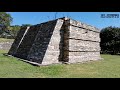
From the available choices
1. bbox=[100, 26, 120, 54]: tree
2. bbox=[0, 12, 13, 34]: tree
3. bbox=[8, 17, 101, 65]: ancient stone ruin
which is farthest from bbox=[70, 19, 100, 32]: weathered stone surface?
bbox=[0, 12, 13, 34]: tree

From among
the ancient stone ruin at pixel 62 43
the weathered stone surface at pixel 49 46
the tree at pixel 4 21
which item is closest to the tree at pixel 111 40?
the ancient stone ruin at pixel 62 43

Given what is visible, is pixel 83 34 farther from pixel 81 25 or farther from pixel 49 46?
pixel 49 46

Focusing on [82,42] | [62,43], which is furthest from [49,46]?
[82,42]

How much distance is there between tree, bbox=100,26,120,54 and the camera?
32.5 meters

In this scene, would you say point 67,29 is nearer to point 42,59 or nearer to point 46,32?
point 46,32

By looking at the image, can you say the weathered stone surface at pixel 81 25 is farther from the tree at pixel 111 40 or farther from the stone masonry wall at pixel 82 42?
the tree at pixel 111 40

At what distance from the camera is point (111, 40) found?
33469 mm

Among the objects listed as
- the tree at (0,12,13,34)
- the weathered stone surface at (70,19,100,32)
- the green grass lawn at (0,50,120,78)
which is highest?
the tree at (0,12,13,34)

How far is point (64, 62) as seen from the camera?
1251cm

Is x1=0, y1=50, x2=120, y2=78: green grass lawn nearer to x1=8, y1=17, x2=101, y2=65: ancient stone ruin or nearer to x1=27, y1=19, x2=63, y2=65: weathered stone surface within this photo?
x1=27, y1=19, x2=63, y2=65: weathered stone surface

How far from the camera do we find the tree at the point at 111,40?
32484 mm
